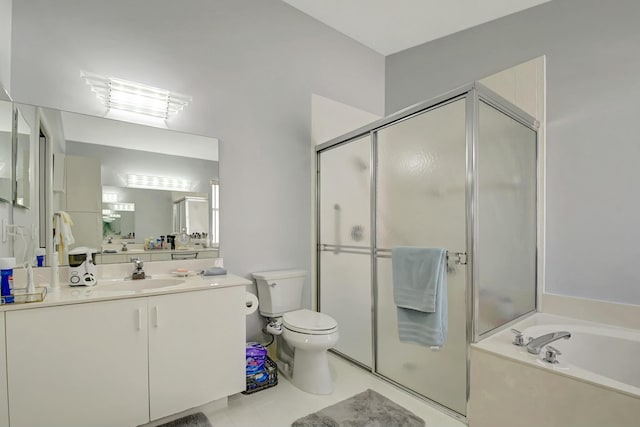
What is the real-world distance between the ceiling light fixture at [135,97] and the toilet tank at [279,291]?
4.57ft

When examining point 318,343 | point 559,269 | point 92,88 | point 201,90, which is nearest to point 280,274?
point 318,343

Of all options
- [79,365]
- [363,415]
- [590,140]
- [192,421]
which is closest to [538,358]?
[363,415]

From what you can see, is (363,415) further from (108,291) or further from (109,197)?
(109,197)

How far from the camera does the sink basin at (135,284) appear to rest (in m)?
1.83

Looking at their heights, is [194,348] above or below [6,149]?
below

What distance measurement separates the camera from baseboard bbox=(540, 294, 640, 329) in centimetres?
193

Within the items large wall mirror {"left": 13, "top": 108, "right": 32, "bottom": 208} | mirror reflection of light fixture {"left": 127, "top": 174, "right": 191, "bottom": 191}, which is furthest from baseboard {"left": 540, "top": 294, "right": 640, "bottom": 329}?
large wall mirror {"left": 13, "top": 108, "right": 32, "bottom": 208}

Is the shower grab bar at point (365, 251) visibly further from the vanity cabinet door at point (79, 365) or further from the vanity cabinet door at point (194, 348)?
the vanity cabinet door at point (79, 365)

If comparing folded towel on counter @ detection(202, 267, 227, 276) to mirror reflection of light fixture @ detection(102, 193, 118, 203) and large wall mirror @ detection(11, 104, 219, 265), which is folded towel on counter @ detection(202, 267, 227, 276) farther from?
mirror reflection of light fixture @ detection(102, 193, 118, 203)

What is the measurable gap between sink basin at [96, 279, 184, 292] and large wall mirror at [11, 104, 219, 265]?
0.65 feet

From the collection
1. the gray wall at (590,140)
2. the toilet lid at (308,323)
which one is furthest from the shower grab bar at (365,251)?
the gray wall at (590,140)

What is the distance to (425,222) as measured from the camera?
199cm

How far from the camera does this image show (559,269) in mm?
2244

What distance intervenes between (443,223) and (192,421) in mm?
1843
